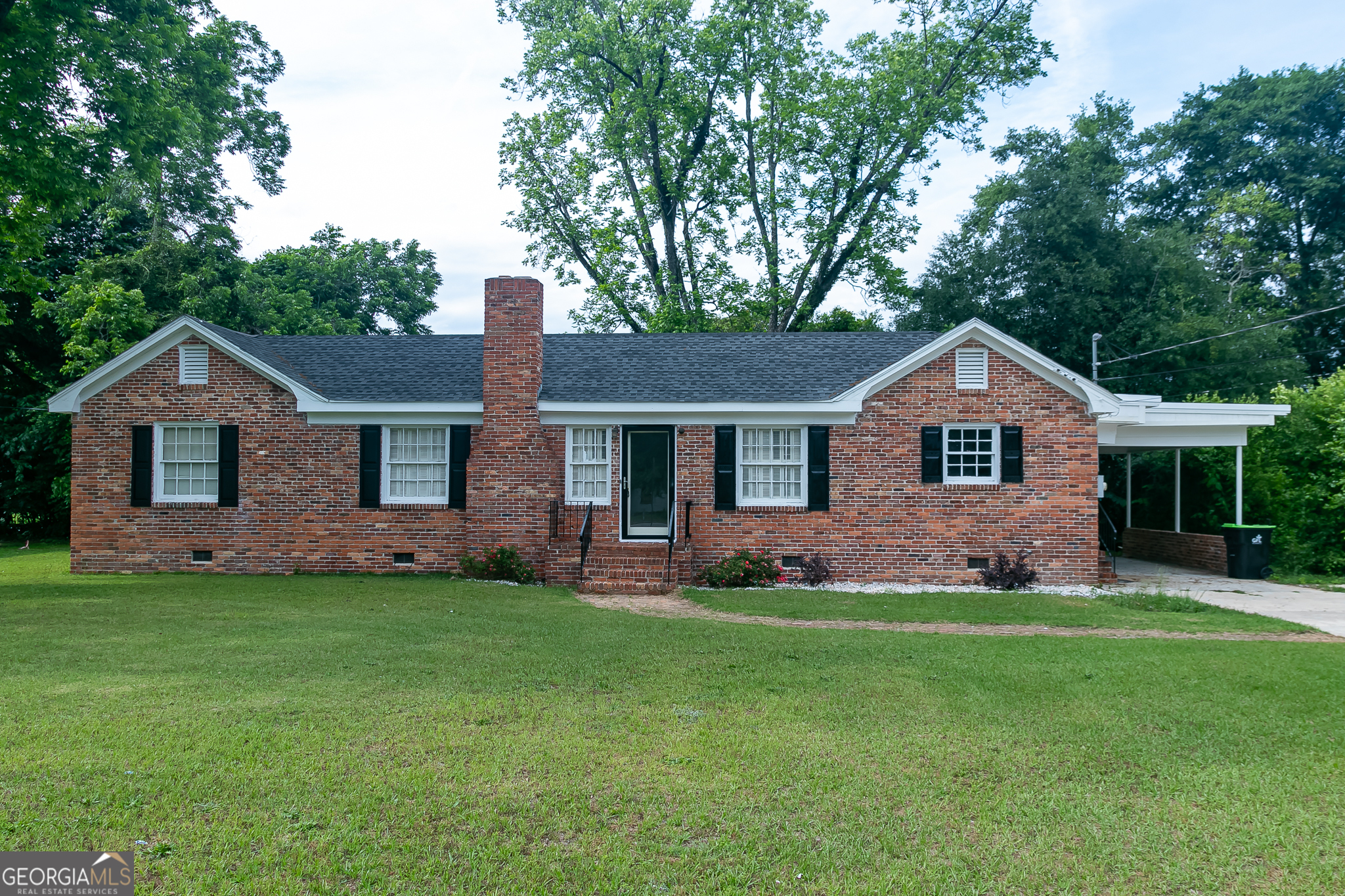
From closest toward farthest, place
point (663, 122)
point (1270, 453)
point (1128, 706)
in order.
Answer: point (1128, 706), point (1270, 453), point (663, 122)

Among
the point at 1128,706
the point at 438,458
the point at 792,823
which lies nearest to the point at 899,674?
the point at 1128,706

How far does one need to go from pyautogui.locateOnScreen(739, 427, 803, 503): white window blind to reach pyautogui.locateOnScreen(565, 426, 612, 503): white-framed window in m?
2.54

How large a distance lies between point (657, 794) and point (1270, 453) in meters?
18.2

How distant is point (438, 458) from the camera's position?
50.0ft

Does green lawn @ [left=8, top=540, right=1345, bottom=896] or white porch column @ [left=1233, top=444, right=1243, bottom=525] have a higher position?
white porch column @ [left=1233, top=444, right=1243, bottom=525]

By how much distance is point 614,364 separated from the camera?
1642 cm

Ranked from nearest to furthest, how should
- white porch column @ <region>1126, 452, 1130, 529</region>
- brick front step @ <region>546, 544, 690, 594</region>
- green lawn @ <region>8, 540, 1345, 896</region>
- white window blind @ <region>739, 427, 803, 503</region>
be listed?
green lawn @ <region>8, 540, 1345, 896</region>, brick front step @ <region>546, 544, 690, 594</region>, white window blind @ <region>739, 427, 803, 503</region>, white porch column @ <region>1126, 452, 1130, 529</region>

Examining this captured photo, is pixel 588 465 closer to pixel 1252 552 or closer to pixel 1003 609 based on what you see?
pixel 1003 609

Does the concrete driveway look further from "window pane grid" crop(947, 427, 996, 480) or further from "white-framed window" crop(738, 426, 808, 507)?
"white-framed window" crop(738, 426, 808, 507)

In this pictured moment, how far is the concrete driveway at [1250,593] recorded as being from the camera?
440 inches

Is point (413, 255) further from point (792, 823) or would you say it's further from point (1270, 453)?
point (792, 823)

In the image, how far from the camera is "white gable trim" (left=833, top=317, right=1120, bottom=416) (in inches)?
557

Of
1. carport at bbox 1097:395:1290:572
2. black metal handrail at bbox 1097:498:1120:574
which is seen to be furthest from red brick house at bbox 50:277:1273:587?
black metal handrail at bbox 1097:498:1120:574

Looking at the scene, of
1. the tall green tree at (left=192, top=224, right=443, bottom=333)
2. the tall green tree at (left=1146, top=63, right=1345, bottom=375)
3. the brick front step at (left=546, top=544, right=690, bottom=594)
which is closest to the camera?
the brick front step at (left=546, top=544, right=690, bottom=594)
